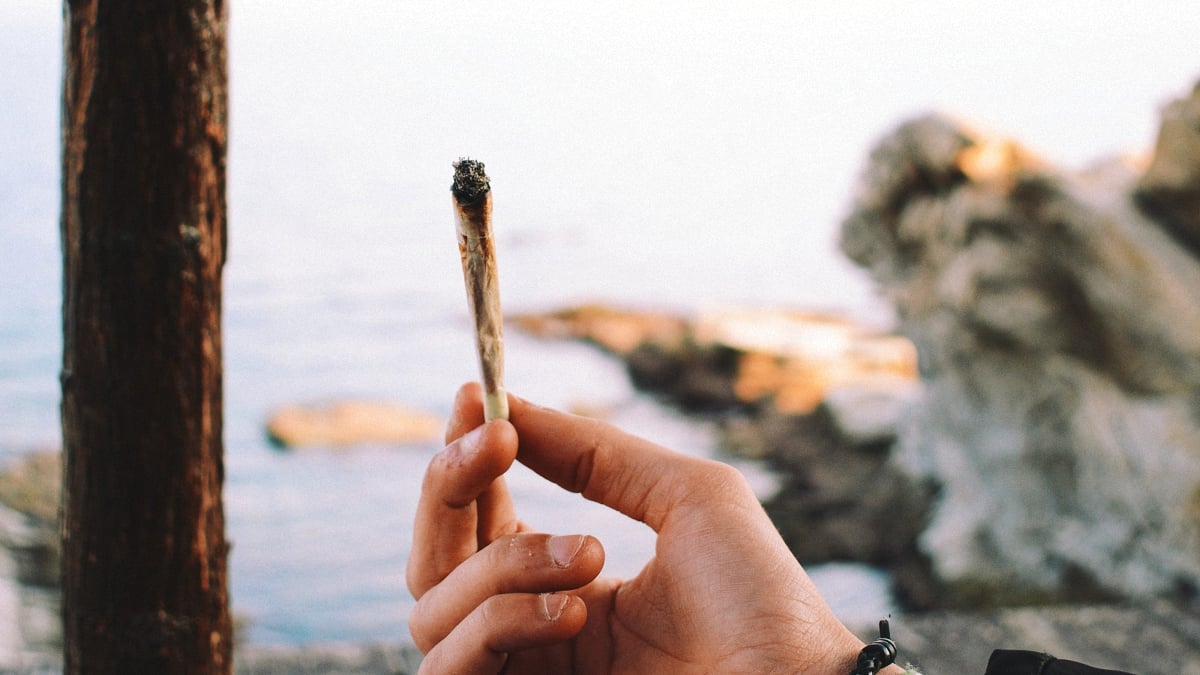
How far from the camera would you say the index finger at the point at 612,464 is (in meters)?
1.02

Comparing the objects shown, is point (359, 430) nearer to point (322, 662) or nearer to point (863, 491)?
point (863, 491)

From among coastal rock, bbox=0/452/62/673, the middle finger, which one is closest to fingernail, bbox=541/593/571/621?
the middle finger

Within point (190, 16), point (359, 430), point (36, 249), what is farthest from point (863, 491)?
point (36, 249)

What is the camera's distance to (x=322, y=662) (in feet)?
6.46

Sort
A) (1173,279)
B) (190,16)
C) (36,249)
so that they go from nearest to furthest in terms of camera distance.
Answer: (190,16)
(1173,279)
(36,249)

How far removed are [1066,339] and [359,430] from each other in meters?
4.94

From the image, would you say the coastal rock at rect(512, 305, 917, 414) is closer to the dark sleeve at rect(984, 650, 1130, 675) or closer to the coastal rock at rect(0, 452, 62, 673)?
the coastal rock at rect(0, 452, 62, 673)

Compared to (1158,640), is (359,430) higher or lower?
lower

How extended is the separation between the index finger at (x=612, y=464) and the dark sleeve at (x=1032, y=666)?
11.4 inches

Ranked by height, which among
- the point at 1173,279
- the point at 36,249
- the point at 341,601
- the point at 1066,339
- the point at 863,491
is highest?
the point at 1173,279

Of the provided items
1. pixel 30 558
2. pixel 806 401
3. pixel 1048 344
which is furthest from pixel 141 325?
pixel 806 401

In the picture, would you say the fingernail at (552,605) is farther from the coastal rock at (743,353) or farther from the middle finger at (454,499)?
the coastal rock at (743,353)

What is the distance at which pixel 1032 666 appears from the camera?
91 centimetres

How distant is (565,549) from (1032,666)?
431mm
